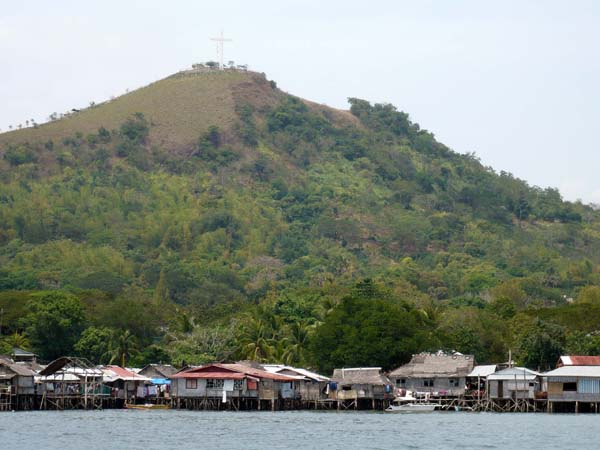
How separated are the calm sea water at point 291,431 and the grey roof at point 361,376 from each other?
415 centimetres

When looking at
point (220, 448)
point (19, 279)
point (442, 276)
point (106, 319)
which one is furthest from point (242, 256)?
point (220, 448)

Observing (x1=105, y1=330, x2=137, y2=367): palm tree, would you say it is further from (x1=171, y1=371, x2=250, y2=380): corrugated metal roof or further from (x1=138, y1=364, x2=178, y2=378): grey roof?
(x1=171, y1=371, x2=250, y2=380): corrugated metal roof

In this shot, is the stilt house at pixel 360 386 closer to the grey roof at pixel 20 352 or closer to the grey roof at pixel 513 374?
the grey roof at pixel 513 374

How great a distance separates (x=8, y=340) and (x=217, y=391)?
2665cm

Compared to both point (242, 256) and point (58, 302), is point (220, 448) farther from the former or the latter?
point (242, 256)

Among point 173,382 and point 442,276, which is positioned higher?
point 442,276

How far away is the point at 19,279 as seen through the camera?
15512 cm

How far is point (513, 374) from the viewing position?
277 ft

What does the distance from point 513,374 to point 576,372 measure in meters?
4.61

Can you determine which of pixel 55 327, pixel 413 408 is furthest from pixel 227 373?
pixel 55 327

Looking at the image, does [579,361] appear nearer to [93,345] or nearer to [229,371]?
[229,371]

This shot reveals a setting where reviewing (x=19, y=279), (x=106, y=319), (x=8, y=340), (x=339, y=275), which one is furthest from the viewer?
(x=339, y=275)

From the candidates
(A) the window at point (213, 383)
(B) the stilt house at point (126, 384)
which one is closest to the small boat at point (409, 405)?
(A) the window at point (213, 383)

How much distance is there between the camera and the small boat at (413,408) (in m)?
85.4
